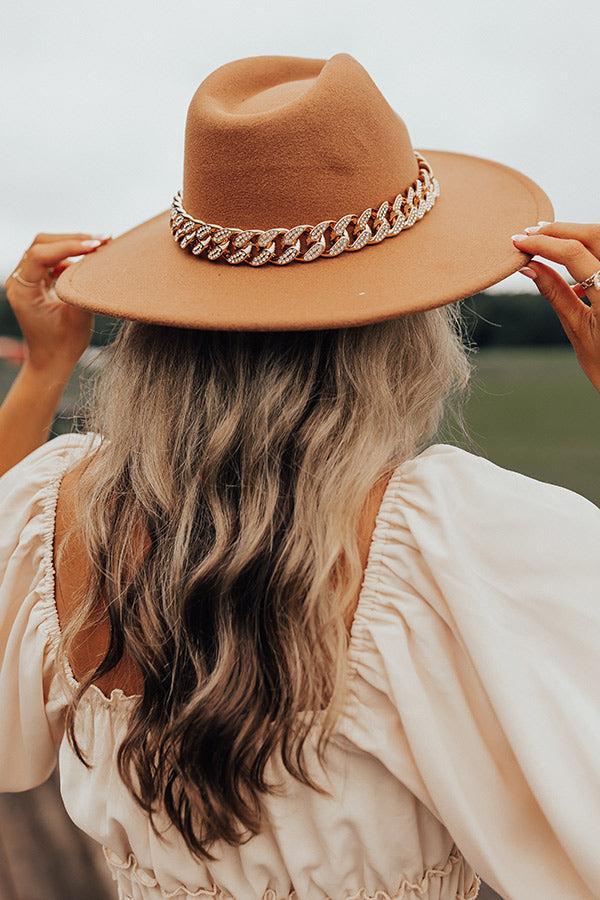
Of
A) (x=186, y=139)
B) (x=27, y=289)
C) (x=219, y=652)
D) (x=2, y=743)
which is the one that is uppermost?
(x=186, y=139)

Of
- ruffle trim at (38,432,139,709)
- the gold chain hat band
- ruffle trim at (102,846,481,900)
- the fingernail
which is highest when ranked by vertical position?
the gold chain hat band

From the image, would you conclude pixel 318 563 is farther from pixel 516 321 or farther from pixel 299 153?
pixel 516 321

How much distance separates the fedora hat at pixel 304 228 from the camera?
96 centimetres

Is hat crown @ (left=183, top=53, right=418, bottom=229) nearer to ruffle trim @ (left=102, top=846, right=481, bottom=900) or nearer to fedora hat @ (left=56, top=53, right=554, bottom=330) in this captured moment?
fedora hat @ (left=56, top=53, right=554, bottom=330)

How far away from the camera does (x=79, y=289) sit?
3.58 feet

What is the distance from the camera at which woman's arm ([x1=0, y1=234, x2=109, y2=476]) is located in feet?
4.58

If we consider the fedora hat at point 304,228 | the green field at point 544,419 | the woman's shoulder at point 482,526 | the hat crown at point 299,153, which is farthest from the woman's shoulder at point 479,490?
the green field at point 544,419

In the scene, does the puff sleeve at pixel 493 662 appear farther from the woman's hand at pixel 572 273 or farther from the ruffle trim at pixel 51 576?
the ruffle trim at pixel 51 576

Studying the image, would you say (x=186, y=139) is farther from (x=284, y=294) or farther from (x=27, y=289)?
(x=27, y=289)

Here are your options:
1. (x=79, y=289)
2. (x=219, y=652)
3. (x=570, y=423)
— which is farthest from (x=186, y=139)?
(x=570, y=423)

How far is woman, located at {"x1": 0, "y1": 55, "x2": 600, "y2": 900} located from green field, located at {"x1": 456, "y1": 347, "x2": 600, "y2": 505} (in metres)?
1.92

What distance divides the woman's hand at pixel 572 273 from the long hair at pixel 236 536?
16 cm

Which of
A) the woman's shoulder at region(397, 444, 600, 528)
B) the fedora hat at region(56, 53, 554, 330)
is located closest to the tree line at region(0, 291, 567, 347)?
the fedora hat at region(56, 53, 554, 330)

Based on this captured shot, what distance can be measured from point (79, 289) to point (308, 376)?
304mm
